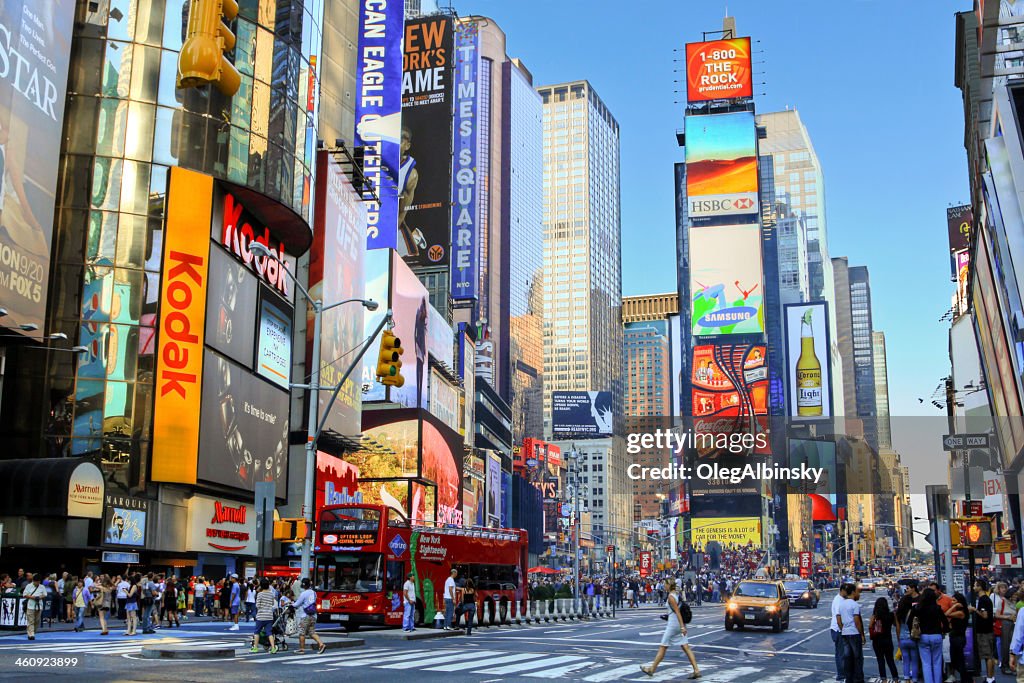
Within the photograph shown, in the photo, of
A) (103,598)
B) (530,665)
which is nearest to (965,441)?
(530,665)

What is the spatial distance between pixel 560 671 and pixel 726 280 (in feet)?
469

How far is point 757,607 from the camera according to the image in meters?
34.9

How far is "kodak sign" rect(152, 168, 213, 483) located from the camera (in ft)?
139

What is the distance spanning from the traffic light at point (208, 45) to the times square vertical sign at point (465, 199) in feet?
318

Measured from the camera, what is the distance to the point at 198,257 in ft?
147

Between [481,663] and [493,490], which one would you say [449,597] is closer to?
[481,663]

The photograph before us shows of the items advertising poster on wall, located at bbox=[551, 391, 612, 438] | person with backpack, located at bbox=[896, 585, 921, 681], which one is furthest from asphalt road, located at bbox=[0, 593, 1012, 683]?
advertising poster on wall, located at bbox=[551, 391, 612, 438]

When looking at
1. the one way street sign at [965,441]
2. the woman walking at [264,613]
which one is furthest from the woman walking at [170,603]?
the one way street sign at [965,441]

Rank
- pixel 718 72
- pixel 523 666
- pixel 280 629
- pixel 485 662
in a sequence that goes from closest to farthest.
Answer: pixel 523 666
pixel 485 662
pixel 280 629
pixel 718 72

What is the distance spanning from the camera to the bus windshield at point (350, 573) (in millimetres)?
30906

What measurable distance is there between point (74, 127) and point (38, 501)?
16.2 metres

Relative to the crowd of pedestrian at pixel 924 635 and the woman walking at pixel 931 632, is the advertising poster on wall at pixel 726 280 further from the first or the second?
the woman walking at pixel 931 632

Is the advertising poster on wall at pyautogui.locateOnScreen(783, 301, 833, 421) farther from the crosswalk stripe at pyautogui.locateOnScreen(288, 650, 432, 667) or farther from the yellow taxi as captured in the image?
the crosswalk stripe at pyautogui.locateOnScreen(288, 650, 432, 667)

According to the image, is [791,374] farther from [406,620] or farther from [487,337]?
[406,620]
